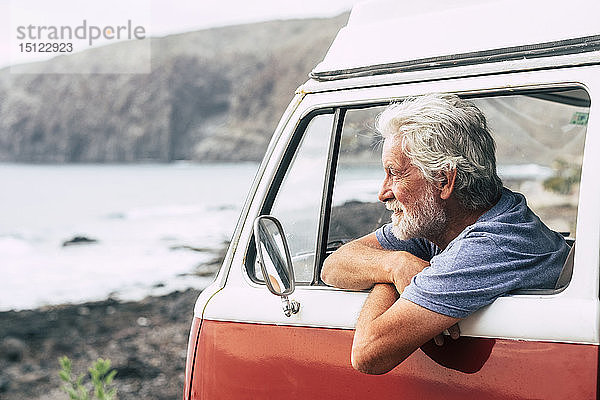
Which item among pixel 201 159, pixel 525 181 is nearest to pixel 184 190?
pixel 201 159

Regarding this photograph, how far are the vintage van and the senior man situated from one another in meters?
Result: 0.07

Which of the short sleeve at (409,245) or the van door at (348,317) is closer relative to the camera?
the van door at (348,317)

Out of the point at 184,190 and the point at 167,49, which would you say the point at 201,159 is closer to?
the point at 184,190

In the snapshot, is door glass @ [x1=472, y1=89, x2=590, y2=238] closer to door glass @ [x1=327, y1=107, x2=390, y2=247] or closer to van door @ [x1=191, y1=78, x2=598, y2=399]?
van door @ [x1=191, y1=78, x2=598, y2=399]

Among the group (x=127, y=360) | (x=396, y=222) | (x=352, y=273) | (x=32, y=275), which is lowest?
(x=32, y=275)

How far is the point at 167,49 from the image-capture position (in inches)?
1999

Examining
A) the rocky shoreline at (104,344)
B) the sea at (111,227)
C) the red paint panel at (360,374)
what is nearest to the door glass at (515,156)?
the red paint panel at (360,374)

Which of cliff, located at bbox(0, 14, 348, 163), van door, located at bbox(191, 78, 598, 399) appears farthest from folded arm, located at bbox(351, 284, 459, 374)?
cliff, located at bbox(0, 14, 348, 163)

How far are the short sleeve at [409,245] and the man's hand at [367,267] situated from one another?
0.05 m

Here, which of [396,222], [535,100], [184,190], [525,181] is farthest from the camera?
[184,190]

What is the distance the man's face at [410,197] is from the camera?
2252 millimetres

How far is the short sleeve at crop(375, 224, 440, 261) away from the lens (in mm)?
2547

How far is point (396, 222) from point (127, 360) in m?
12.5

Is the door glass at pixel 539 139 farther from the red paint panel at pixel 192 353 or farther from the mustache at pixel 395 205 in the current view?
the red paint panel at pixel 192 353
